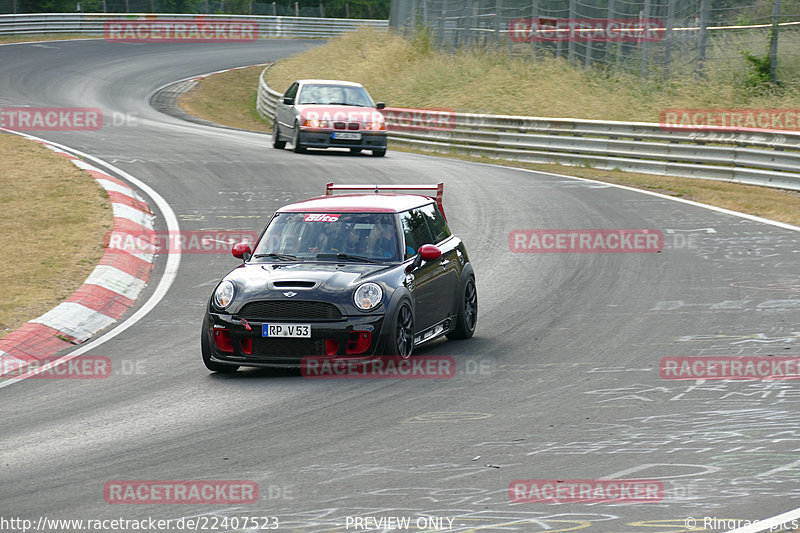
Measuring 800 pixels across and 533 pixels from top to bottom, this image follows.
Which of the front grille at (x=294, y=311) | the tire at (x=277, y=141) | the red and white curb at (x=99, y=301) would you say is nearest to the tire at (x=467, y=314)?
the front grille at (x=294, y=311)

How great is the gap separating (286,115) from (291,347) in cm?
1746

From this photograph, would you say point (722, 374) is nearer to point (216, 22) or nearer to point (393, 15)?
point (393, 15)

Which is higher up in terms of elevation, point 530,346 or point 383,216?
point 383,216

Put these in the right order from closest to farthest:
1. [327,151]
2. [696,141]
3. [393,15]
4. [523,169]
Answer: [696,141], [523,169], [327,151], [393,15]

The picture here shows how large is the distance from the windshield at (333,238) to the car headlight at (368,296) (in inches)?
28.3

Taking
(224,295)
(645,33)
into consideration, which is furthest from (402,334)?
(645,33)

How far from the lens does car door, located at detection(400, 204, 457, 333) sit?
10086 millimetres

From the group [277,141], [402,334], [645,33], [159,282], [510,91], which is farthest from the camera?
[510,91]

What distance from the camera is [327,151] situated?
2697 centimetres

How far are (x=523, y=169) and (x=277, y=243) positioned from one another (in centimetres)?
1482

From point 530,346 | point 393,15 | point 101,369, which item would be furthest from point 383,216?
point 393,15

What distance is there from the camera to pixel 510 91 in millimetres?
33656

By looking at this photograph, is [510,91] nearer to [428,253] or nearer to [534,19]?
[534,19]

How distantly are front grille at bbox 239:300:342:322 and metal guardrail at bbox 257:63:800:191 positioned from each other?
43.4ft
